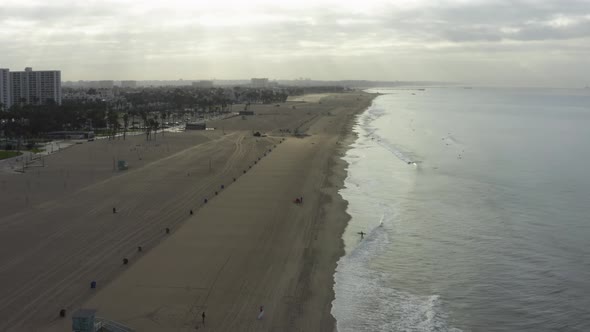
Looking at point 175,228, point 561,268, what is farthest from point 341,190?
point 561,268

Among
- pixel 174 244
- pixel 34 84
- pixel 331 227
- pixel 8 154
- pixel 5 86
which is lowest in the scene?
pixel 174 244

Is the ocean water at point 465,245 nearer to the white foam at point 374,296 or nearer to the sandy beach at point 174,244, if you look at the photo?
the white foam at point 374,296

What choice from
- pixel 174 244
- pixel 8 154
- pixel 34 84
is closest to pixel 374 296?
pixel 174 244

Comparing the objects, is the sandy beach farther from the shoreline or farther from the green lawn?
the green lawn

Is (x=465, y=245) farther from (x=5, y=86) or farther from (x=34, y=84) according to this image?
(x=34, y=84)

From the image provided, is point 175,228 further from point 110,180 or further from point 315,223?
point 110,180
